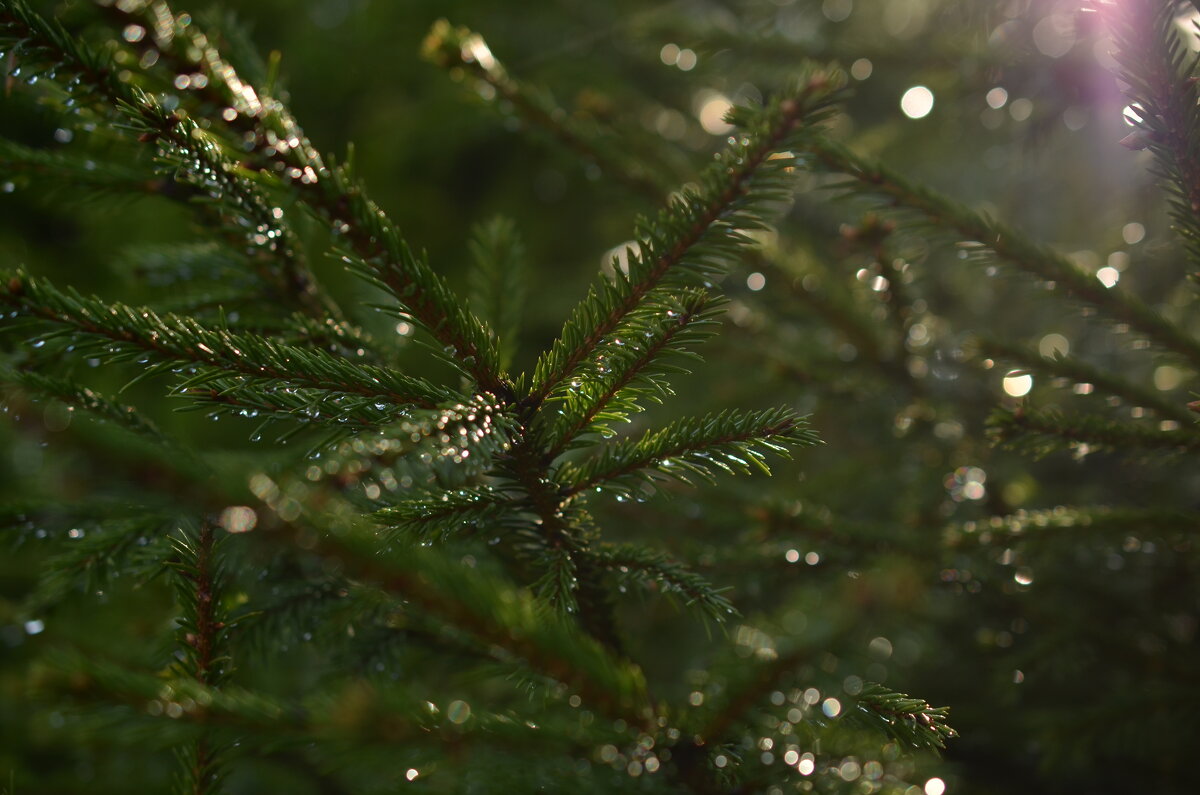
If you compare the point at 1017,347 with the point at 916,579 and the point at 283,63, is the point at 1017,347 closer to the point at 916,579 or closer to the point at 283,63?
the point at 916,579

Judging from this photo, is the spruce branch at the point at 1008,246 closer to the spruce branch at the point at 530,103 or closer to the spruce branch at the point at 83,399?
the spruce branch at the point at 530,103

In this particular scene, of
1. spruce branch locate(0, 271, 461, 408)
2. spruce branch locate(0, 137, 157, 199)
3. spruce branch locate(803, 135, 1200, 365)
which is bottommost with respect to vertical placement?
spruce branch locate(0, 137, 157, 199)

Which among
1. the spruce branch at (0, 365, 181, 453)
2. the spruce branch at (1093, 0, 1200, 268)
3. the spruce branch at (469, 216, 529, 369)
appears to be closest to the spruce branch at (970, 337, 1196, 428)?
the spruce branch at (1093, 0, 1200, 268)

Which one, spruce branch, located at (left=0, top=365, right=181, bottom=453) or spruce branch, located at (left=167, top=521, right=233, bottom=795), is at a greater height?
spruce branch, located at (left=0, top=365, right=181, bottom=453)

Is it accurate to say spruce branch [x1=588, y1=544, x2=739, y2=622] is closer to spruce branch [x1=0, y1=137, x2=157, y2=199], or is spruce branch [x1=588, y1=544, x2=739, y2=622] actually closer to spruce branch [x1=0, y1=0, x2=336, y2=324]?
spruce branch [x1=0, y1=0, x2=336, y2=324]

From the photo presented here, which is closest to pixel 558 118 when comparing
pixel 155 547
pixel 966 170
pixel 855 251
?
pixel 855 251

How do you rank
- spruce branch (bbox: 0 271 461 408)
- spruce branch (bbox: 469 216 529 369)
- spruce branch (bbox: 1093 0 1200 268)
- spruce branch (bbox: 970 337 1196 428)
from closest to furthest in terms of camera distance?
spruce branch (bbox: 0 271 461 408) → spruce branch (bbox: 1093 0 1200 268) → spruce branch (bbox: 970 337 1196 428) → spruce branch (bbox: 469 216 529 369)

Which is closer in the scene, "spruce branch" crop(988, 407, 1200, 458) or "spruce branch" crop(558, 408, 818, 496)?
"spruce branch" crop(558, 408, 818, 496)

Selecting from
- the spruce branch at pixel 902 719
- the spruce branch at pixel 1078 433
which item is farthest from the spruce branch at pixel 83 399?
the spruce branch at pixel 1078 433
